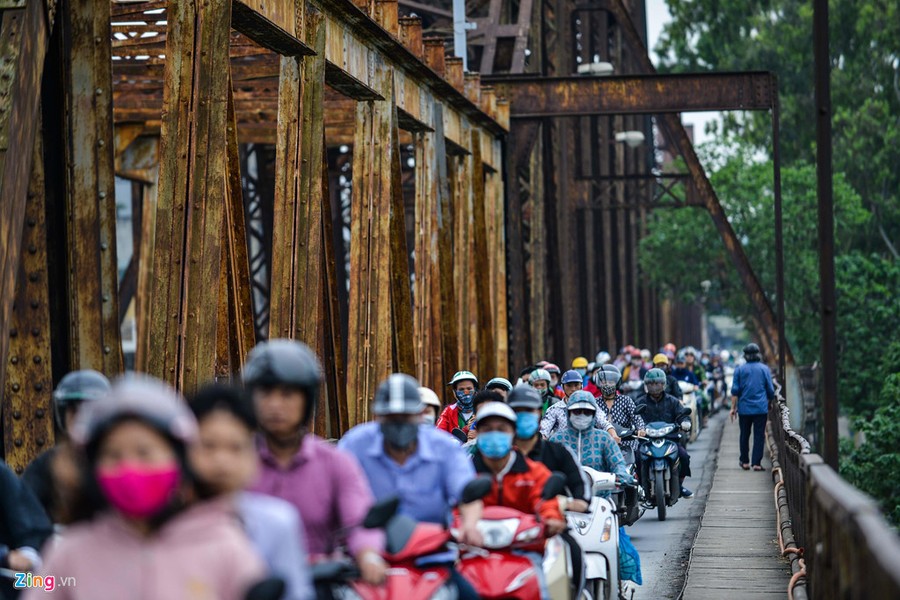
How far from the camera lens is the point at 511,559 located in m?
7.46

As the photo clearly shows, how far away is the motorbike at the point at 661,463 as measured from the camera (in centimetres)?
1738

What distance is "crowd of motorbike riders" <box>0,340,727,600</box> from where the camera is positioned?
4070 mm

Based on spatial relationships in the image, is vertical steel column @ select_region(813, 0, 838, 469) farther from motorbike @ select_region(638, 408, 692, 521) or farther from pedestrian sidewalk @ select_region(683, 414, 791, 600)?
motorbike @ select_region(638, 408, 692, 521)

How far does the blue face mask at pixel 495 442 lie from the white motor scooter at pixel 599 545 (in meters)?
2.04

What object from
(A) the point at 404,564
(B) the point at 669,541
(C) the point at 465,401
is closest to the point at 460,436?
(C) the point at 465,401

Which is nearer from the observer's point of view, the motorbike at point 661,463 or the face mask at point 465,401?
the face mask at point 465,401

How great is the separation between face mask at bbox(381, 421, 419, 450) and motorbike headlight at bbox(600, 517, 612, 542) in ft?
11.9

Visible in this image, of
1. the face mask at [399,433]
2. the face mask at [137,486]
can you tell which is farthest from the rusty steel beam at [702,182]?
the face mask at [137,486]

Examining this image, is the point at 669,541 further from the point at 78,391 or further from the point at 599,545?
the point at 78,391

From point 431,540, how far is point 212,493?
2075 millimetres

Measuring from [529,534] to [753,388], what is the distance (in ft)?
51.1

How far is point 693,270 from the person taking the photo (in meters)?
55.9

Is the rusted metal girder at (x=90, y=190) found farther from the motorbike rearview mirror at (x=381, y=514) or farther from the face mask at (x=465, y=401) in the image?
the face mask at (x=465, y=401)

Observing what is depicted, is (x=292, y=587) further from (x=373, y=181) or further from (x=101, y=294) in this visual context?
(x=373, y=181)
